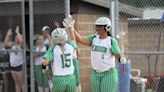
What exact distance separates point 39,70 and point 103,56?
3158mm

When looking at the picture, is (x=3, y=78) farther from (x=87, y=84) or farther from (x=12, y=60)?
(x=87, y=84)

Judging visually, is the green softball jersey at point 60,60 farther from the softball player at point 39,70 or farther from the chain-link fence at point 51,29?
the softball player at point 39,70

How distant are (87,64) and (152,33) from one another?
8.12 ft

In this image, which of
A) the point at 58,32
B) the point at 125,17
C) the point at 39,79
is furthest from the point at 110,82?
the point at 125,17

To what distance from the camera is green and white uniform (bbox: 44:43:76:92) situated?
7.24 m

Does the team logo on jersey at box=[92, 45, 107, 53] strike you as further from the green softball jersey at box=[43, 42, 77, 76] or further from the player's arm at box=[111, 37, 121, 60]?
the green softball jersey at box=[43, 42, 77, 76]

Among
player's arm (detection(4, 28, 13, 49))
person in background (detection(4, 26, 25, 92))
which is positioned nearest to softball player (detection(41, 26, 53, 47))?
person in background (detection(4, 26, 25, 92))

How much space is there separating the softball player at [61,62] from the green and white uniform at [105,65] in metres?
0.45

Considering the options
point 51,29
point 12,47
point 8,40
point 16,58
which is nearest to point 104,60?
point 51,29

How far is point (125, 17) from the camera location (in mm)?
11586

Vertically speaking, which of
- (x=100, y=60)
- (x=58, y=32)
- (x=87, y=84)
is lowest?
(x=87, y=84)

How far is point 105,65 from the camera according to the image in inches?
278

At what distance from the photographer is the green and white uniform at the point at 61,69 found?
7236 millimetres

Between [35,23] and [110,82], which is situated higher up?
[35,23]
